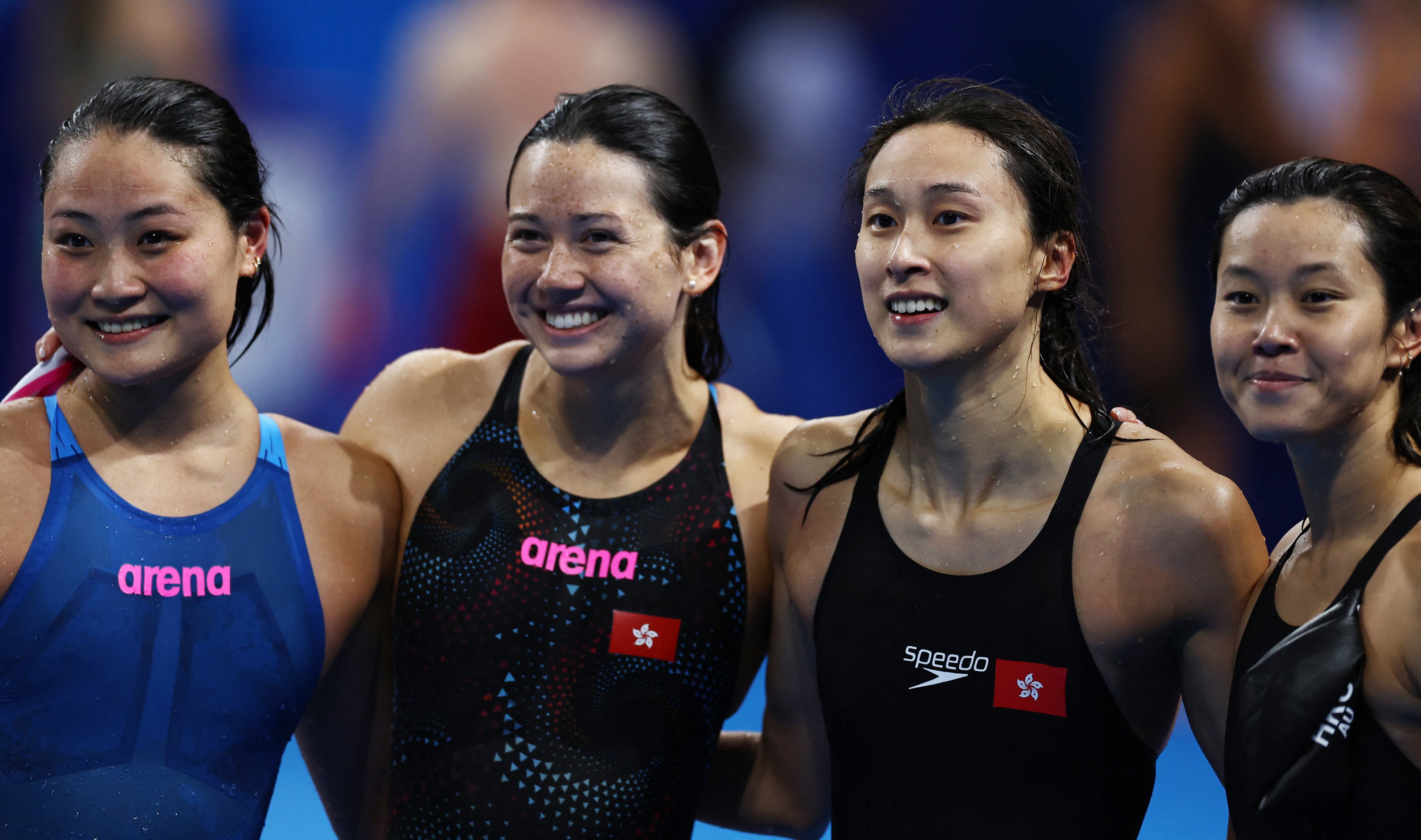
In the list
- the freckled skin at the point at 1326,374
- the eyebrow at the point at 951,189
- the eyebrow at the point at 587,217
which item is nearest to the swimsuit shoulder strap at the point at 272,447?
the eyebrow at the point at 587,217

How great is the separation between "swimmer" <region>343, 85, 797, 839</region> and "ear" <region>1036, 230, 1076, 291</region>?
0.82 metres

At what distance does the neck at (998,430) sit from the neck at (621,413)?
0.68 m

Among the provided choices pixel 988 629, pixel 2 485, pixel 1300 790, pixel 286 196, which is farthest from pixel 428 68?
pixel 1300 790

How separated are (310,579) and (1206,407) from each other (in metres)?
4.80

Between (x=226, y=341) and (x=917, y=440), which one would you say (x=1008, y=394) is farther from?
(x=226, y=341)

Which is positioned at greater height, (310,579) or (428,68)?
(428,68)

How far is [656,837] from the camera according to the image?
9.18 ft

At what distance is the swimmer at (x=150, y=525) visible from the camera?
95.0 inches

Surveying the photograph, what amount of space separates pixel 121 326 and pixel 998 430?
1.74 metres

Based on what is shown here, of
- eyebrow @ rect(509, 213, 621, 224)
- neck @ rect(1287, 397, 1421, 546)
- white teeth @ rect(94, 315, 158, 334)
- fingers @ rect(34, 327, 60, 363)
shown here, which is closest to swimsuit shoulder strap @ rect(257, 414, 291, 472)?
white teeth @ rect(94, 315, 158, 334)

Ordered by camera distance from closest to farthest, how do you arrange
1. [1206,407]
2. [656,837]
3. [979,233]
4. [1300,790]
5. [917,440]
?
[1300,790]
[979,233]
[917,440]
[656,837]
[1206,407]

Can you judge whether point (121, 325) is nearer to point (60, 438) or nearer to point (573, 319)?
point (60, 438)

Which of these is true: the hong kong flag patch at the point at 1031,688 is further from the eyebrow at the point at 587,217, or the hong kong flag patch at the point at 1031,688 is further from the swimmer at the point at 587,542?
the eyebrow at the point at 587,217

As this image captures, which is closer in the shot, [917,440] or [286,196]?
[917,440]
